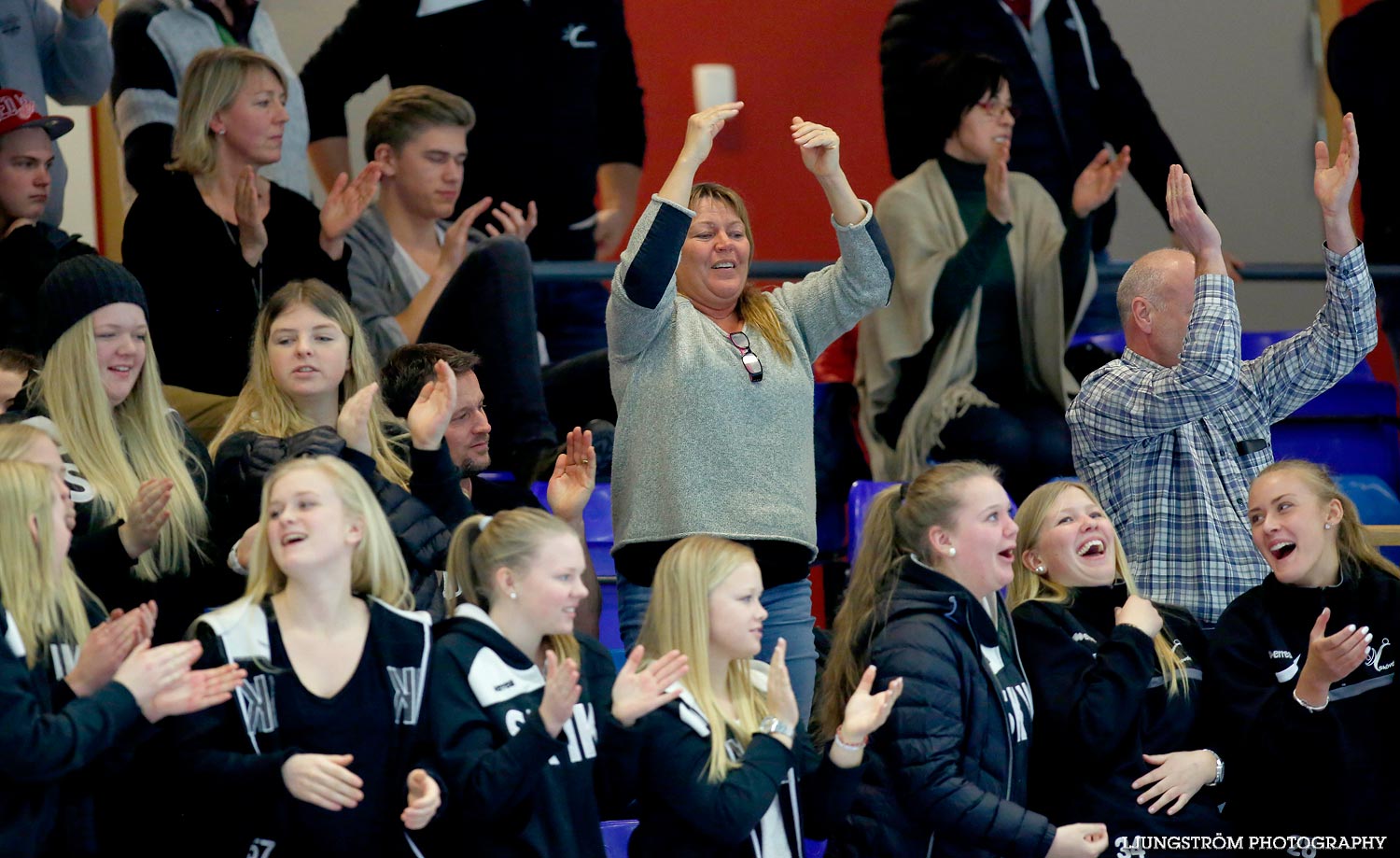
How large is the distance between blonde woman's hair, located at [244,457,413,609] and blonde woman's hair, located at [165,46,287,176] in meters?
1.59

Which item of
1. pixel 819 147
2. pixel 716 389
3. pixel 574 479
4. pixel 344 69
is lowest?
pixel 574 479

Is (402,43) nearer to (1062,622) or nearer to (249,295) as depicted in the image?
(249,295)

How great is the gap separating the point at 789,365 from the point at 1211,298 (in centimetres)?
92

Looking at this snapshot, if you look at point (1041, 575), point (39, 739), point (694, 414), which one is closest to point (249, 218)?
point (694, 414)

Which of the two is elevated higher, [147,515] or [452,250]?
[452,250]

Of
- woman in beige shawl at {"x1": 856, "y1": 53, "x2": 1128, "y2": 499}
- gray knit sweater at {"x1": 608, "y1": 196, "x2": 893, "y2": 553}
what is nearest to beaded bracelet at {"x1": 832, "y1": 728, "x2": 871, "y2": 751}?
gray knit sweater at {"x1": 608, "y1": 196, "x2": 893, "y2": 553}

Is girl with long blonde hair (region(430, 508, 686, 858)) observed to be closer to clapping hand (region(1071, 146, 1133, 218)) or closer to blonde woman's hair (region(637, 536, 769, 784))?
blonde woman's hair (region(637, 536, 769, 784))

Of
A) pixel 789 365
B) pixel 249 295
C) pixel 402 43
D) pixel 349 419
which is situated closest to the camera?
pixel 349 419

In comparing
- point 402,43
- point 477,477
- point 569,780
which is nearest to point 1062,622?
point 569,780

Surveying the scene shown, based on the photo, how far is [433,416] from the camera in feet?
10.7

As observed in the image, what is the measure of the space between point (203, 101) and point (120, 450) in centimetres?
138

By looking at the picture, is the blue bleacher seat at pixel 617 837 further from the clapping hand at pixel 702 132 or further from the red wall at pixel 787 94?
Result: the red wall at pixel 787 94

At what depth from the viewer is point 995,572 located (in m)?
3.25

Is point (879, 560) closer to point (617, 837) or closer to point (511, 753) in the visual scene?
point (617, 837)
